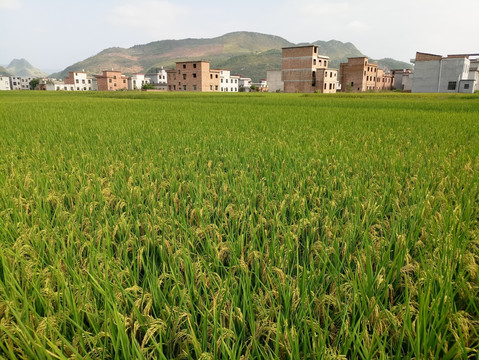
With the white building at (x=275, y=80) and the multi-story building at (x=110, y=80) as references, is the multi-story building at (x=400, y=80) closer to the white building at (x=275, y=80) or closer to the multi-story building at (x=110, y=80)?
the white building at (x=275, y=80)

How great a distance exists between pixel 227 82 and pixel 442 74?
4207 centimetres

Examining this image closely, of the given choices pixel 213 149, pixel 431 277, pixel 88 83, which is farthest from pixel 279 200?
pixel 88 83

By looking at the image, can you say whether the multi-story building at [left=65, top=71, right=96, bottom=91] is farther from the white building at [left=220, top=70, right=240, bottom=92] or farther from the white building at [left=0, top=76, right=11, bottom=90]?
the white building at [left=220, top=70, right=240, bottom=92]

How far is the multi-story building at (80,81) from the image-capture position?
76.6m

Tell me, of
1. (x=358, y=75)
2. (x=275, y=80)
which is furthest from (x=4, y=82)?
(x=358, y=75)

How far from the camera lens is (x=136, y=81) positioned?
7588 cm

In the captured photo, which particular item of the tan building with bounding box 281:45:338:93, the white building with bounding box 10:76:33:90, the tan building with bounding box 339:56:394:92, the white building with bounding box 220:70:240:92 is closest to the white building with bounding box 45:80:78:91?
the white building with bounding box 10:76:33:90

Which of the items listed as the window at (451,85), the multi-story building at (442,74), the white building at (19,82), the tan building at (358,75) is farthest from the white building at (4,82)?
the window at (451,85)

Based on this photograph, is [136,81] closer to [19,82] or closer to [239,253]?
[19,82]

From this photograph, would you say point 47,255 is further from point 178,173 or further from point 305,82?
point 305,82

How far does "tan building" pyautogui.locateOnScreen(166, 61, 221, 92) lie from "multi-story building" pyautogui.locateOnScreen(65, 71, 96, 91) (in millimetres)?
32464

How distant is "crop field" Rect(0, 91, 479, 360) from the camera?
36.5 inches

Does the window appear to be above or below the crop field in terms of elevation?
above

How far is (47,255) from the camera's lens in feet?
4.98
